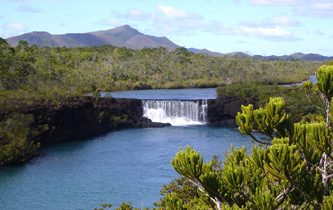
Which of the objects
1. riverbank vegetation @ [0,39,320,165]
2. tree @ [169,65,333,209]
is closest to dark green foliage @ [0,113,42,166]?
riverbank vegetation @ [0,39,320,165]

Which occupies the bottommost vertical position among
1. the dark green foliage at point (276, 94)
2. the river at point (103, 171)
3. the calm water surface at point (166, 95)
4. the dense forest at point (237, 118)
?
the river at point (103, 171)

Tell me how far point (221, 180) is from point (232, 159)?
0.50 m

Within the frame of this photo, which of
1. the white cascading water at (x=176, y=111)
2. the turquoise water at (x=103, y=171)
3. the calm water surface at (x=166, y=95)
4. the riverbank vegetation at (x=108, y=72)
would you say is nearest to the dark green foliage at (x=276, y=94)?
the white cascading water at (x=176, y=111)

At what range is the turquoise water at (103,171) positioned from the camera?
2325 centimetres

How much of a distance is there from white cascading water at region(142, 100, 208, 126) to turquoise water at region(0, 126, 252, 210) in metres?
6.82

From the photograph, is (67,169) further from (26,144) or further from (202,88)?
(202,88)

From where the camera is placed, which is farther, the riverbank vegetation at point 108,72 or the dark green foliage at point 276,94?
the riverbank vegetation at point 108,72

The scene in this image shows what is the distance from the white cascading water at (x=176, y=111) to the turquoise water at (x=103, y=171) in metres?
6.82

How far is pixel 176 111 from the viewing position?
162ft

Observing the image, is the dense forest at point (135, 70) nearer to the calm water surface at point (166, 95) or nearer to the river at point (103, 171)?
the calm water surface at point (166, 95)

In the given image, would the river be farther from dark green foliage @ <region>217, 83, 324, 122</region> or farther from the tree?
the tree

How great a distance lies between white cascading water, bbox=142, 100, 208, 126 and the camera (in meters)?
49.1

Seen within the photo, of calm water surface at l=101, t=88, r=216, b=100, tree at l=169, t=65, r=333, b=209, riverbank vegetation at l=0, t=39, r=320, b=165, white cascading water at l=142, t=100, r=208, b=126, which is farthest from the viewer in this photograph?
calm water surface at l=101, t=88, r=216, b=100

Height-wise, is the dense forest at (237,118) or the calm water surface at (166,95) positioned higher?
the dense forest at (237,118)
